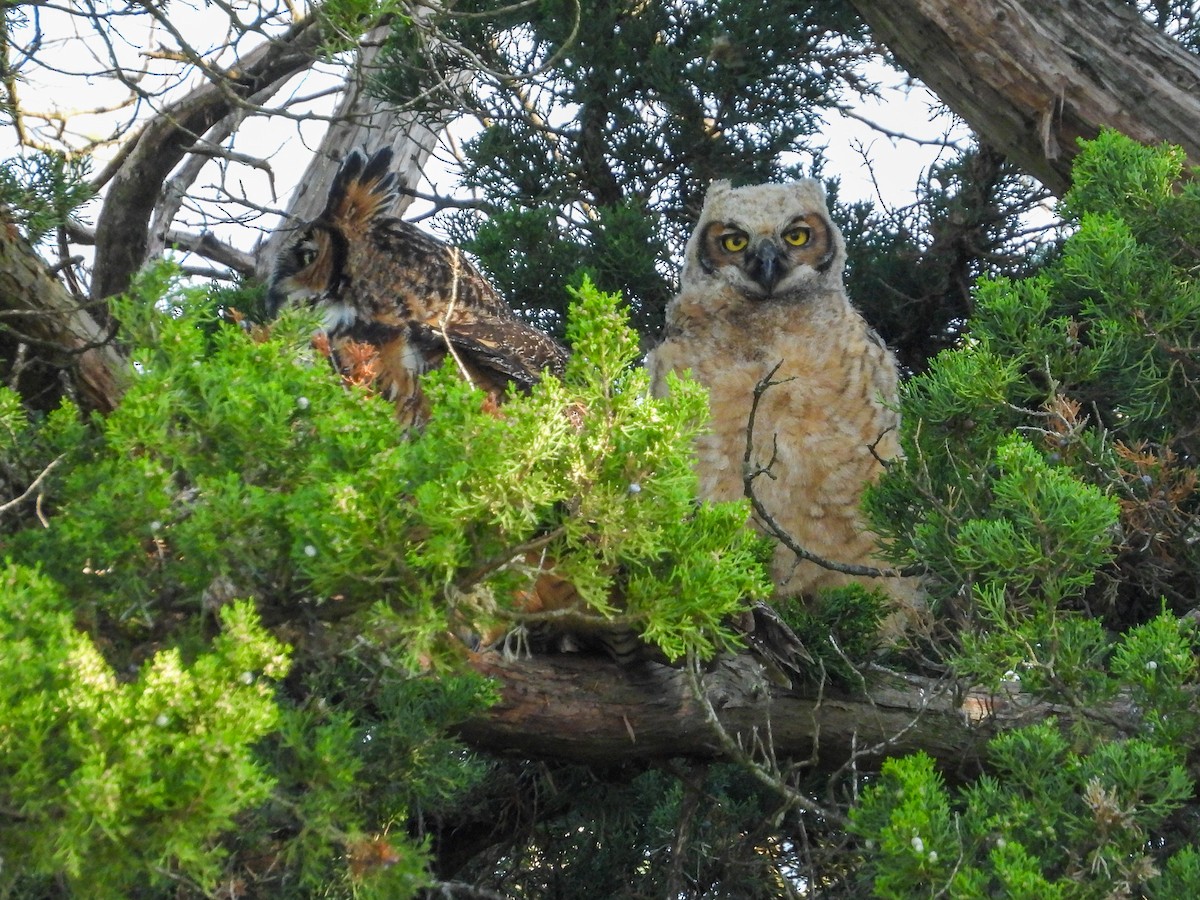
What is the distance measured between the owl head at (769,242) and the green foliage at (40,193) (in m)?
2.10

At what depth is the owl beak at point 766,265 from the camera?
4312 millimetres

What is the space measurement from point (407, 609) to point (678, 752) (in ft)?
4.16

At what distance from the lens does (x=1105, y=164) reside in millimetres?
2799

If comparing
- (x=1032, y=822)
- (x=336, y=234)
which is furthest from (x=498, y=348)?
(x=1032, y=822)

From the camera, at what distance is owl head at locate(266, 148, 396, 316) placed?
3.96 m

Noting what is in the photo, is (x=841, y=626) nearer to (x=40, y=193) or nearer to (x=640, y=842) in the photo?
(x=640, y=842)

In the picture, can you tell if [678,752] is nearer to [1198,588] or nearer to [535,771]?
[535,771]

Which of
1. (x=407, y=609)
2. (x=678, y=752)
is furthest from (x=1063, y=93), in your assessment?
(x=407, y=609)

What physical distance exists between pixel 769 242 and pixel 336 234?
51.3 inches

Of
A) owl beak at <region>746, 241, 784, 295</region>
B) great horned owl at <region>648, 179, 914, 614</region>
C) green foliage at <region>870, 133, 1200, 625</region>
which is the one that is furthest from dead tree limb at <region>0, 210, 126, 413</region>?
owl beak at <region>746, 241, 784, 295</region>

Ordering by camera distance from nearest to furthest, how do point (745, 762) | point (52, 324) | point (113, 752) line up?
1. point (113, 752)
2. point (745, 762)
3. point (52, 324)

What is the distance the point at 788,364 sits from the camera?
4281 millimetres

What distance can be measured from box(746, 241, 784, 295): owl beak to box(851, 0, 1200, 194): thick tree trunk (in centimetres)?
71

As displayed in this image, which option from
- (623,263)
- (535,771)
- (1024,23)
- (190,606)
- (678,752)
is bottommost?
(535,771)
